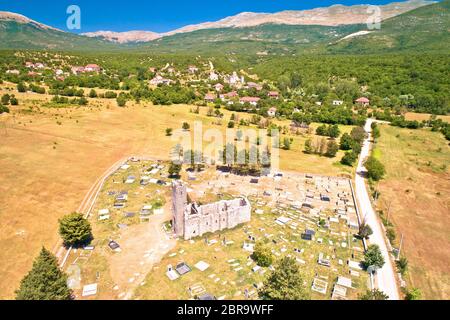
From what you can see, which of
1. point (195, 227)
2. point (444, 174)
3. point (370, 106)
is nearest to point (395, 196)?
point (444, 174)

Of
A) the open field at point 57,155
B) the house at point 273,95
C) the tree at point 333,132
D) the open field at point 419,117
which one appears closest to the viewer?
the open field at point 57,155

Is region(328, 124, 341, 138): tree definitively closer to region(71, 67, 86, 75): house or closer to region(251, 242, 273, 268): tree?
region(251, 242, 273, 268): tree

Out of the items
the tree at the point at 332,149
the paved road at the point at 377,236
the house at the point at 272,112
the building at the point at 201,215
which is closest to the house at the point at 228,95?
the house at the point at 272,112

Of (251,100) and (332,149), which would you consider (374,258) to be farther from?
(251,100)

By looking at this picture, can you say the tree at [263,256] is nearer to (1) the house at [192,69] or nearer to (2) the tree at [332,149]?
(2) the tree at [332,149]

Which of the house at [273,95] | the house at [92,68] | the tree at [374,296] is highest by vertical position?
the house at [92,68]

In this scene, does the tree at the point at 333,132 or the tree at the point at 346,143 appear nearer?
the tree at the point at 346,143
